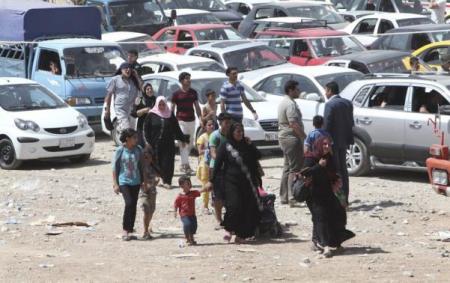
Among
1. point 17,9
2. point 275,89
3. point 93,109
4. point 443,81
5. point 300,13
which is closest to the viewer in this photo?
point 443,81

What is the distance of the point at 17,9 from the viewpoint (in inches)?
1041

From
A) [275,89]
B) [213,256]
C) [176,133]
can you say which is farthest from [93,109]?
[213,256]

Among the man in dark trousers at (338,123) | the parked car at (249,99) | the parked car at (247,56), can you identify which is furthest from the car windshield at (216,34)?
the man in dark trousers at (338,123)

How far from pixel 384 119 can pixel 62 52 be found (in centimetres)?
812

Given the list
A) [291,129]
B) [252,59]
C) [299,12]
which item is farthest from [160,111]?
[299,12]

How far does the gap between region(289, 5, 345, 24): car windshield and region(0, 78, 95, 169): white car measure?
1444 centimetres

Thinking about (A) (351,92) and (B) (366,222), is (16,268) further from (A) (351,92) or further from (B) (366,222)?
(A) (351,92)

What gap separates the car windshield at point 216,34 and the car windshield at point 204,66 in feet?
16.9

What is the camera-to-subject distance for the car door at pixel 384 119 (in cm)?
1833

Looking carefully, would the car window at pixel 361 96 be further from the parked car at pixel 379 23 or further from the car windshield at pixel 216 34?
the parked car at pixel 379 23

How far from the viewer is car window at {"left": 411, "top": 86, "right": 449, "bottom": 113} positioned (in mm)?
18078

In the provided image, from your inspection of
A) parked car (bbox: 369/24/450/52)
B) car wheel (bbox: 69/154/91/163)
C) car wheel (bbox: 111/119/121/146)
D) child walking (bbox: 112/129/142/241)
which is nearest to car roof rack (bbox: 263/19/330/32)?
parked car (bbox: 369/24/450/52)

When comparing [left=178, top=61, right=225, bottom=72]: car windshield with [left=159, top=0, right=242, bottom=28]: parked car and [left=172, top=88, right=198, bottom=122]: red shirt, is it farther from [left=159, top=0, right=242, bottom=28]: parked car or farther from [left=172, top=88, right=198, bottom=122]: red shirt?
[left=159, top=0, right=242, bottom=28]: parked car

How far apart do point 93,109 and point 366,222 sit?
29.9 ft
